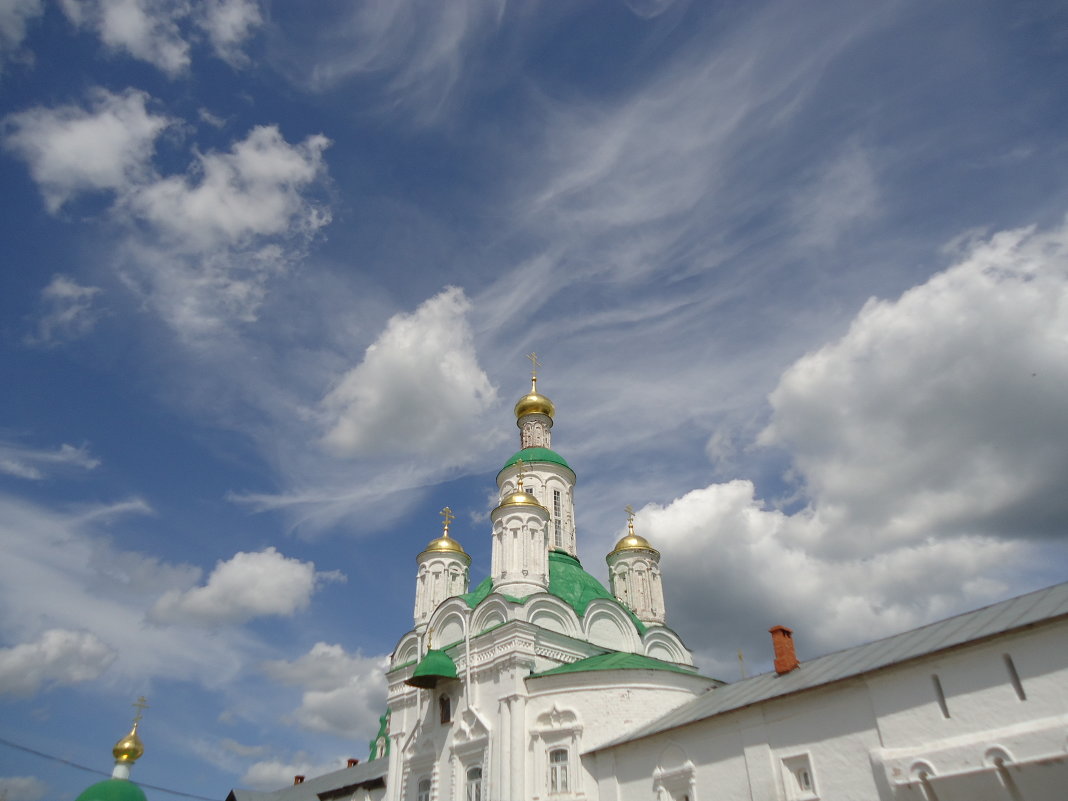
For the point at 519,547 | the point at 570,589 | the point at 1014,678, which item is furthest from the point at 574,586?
the point at 1014,678

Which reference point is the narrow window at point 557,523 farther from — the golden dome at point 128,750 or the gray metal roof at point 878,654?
the golden dome at point 128,750

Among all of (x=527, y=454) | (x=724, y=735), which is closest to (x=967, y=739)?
(x=724, y=735)

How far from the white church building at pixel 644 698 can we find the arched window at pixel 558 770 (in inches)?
1.6

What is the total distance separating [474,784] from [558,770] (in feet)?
9.21

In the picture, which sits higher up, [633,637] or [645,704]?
[633,637]

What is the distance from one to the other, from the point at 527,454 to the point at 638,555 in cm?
569

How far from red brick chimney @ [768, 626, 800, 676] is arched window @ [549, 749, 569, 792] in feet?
18.8

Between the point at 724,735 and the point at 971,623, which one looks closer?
the point at 971,623

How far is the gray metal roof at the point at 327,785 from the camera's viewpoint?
30.2 meters

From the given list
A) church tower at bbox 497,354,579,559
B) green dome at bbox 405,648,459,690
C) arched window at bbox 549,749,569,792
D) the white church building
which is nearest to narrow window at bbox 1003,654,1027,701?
the white church building

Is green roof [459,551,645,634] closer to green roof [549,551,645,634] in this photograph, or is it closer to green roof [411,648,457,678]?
green roof [549,551,645,634]

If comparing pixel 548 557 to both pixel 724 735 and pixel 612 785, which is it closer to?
pixel 612 785

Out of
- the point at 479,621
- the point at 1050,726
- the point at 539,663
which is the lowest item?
the point at 1050,726

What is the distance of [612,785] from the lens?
17219 mm
